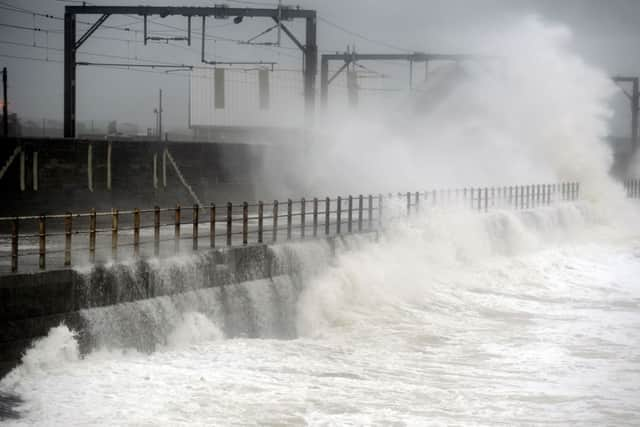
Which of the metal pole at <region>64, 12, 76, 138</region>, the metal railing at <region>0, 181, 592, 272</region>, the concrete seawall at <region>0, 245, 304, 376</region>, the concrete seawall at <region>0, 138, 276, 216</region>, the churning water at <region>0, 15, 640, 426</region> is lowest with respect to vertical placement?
the churning water at <region>0, 15, 640, 426</region>

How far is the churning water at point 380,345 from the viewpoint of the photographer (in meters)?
12.6

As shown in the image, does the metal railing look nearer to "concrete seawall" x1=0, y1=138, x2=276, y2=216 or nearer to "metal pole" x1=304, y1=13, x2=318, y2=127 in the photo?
"concrete seawall" x1=0, y1=138, x2=276, y2=216

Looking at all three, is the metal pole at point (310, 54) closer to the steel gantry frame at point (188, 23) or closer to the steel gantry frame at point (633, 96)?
the steel gantry frame at point (188, 23)

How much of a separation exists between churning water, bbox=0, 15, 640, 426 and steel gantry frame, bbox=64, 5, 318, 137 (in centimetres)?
642

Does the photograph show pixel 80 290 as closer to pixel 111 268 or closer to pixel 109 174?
pixel 111 268

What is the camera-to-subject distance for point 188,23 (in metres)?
32.1

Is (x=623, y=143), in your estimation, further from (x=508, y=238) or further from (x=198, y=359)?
(x=198, y=359)

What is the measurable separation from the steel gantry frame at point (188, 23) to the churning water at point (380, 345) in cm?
642

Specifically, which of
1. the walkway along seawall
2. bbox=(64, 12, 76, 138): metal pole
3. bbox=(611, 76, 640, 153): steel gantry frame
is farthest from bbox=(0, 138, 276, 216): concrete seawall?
bbox=(611, 76, 640, 153): steel gantry frame

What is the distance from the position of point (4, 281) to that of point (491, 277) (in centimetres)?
1670

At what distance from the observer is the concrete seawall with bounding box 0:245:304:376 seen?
1302cm

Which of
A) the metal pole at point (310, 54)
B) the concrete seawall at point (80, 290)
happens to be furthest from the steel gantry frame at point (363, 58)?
the concrete seawall at point (80, 290)

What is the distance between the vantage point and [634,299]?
79.5 ft

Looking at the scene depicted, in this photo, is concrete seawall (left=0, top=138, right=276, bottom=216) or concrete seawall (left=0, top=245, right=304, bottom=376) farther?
concrete seawall (left=0, top=138, right=276, bottom=216)
